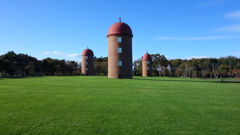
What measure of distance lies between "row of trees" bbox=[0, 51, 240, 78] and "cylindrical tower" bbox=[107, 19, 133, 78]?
105 ft

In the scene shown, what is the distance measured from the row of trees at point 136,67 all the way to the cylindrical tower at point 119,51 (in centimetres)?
3197

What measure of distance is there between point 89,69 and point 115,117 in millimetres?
48695

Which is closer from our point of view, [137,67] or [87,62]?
[87,62]

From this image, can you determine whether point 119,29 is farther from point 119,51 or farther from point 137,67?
point 137,67

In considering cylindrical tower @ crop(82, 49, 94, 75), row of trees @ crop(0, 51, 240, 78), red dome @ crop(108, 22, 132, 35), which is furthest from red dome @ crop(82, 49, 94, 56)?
red dome @ crop(108, 22, 132, 35)

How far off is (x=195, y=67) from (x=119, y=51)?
4316 centimetres

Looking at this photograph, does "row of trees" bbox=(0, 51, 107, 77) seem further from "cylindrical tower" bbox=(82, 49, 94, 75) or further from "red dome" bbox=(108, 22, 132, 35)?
"red dome" bbox=(108, 22, 132, 35)

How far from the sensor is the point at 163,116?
6551mm

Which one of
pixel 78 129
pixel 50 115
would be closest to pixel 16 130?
pixel 50 115

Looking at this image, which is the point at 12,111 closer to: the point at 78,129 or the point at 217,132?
the point at 78,129

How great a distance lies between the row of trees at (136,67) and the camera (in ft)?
168

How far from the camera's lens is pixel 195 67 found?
6309 centimetres

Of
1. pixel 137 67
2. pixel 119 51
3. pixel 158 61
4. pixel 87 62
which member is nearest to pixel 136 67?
pixel 137 67

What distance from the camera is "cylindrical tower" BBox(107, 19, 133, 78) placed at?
95.5ft
